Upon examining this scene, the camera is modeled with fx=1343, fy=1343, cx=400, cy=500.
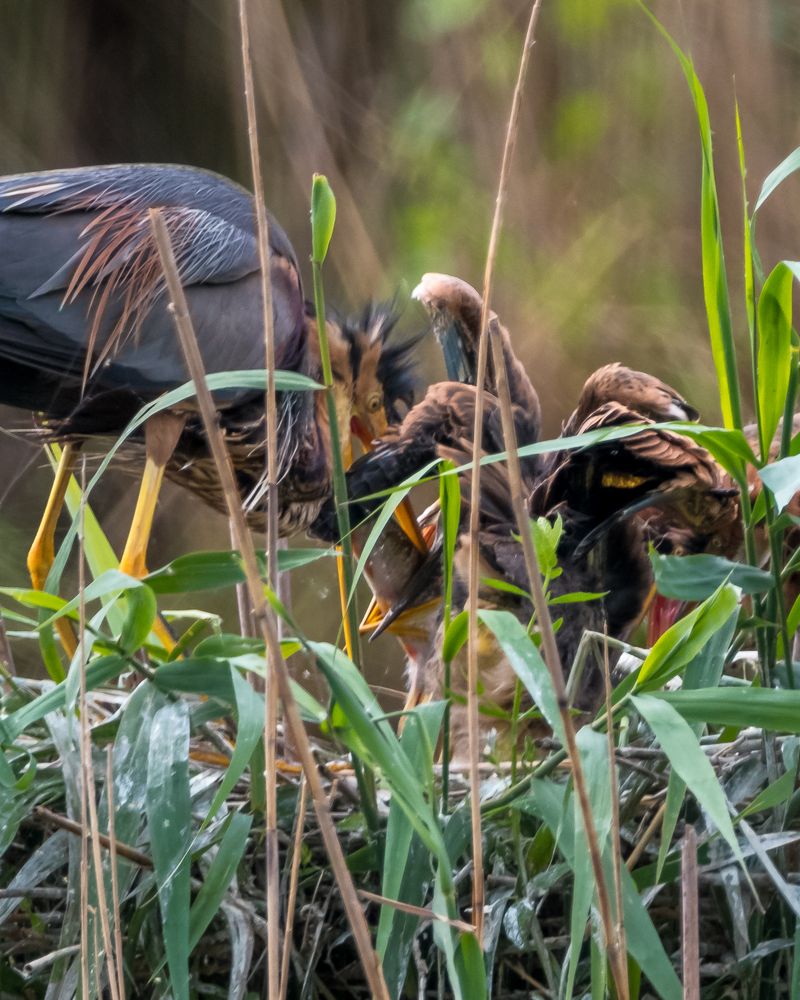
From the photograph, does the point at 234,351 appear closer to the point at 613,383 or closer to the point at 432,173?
the point at 613,383

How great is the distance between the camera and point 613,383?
193cm

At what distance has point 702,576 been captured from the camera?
107 centimetres

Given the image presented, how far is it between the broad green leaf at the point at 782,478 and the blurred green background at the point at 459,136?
6.63 ft

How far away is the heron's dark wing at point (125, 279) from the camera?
191 cm

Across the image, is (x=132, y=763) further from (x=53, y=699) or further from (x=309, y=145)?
(x=309, y=145)

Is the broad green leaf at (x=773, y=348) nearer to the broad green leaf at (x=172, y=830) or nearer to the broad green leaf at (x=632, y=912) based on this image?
the broad green leaf at (x=632, y=912)

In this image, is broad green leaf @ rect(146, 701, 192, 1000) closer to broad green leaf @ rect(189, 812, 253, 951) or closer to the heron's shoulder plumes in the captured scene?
broad green leaf @ rect(189, 812, 253, 951)

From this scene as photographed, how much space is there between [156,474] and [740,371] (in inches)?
55.2

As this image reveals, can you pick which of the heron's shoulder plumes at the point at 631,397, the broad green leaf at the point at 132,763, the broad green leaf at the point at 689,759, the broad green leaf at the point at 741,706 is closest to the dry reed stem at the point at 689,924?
the broad green leaf at the point at 689,759

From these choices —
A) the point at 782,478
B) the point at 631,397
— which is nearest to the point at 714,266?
the point at 782,478

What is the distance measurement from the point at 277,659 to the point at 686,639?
1.11 ft

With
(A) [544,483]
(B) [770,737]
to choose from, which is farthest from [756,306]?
(A) [544,483]

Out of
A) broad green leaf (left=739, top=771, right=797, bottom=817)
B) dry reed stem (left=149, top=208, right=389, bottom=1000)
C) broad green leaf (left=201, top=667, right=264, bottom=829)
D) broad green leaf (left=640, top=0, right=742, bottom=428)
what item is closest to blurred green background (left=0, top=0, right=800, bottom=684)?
broad green leaf (left=640, top=0, right=742, bottom=428)

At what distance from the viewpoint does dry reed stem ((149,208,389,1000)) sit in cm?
79
